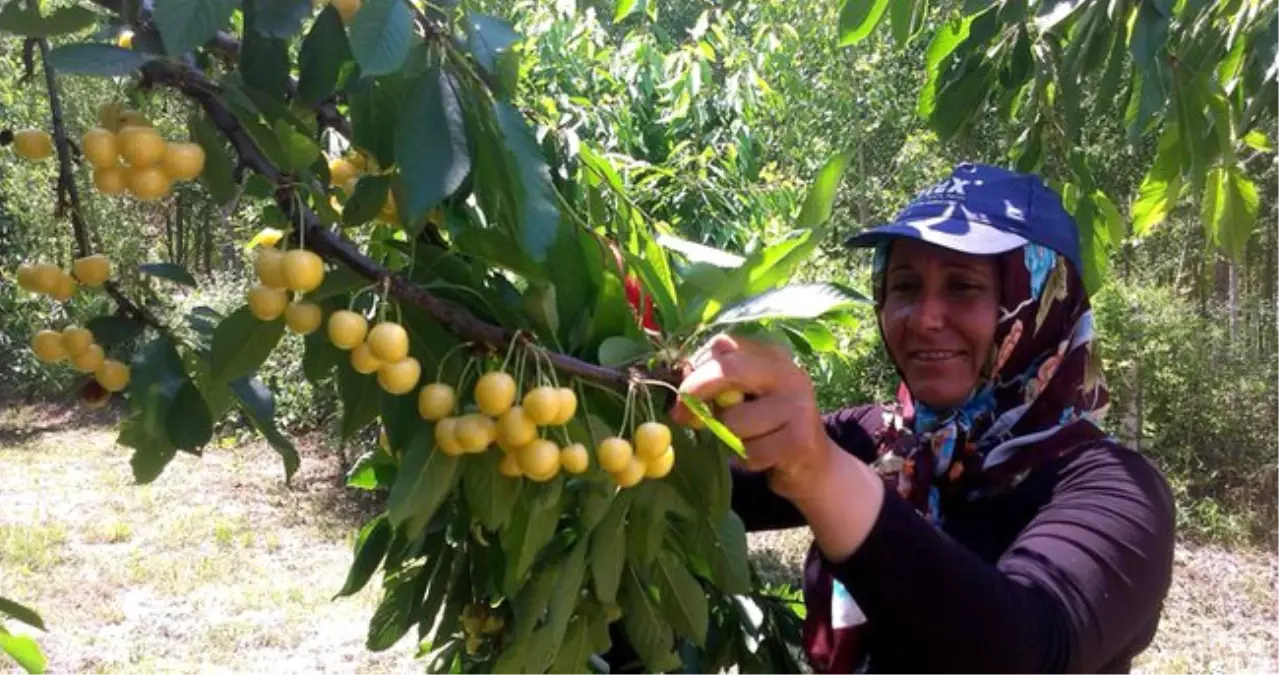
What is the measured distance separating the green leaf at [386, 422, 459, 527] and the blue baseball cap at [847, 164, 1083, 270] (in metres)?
0.78

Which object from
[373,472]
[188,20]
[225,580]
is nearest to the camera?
[188,20]

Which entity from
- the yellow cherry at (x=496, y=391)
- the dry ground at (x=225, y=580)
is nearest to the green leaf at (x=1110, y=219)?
the yellow cherry at (x=496, y=391)

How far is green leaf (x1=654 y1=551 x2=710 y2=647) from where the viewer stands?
108 cm

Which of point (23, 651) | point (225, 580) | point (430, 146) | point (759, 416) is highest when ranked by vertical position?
point (430, 146)

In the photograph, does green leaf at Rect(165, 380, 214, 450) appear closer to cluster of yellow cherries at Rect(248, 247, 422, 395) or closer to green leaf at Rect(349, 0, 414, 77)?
cluster of yellow cherries at Rect(248, 247, 422, 395)

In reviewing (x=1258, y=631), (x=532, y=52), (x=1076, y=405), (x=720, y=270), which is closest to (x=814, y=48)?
(x=532, y=52)

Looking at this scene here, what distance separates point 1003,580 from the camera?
103 centimetres

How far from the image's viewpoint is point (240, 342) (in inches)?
34.1

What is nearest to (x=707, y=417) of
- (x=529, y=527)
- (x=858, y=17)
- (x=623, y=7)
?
(x=529, y=527)

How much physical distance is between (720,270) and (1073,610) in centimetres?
52

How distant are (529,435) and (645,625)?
1.28 ft

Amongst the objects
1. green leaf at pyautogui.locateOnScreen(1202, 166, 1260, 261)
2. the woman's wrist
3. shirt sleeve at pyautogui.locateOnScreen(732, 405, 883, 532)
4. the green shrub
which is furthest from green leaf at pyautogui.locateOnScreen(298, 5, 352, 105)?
the green shrub

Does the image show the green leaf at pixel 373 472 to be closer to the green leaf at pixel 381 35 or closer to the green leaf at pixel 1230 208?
the green leaf at pixel 381 35

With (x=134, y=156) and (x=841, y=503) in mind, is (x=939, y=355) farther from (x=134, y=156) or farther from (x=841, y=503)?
(x=134, y=156)
